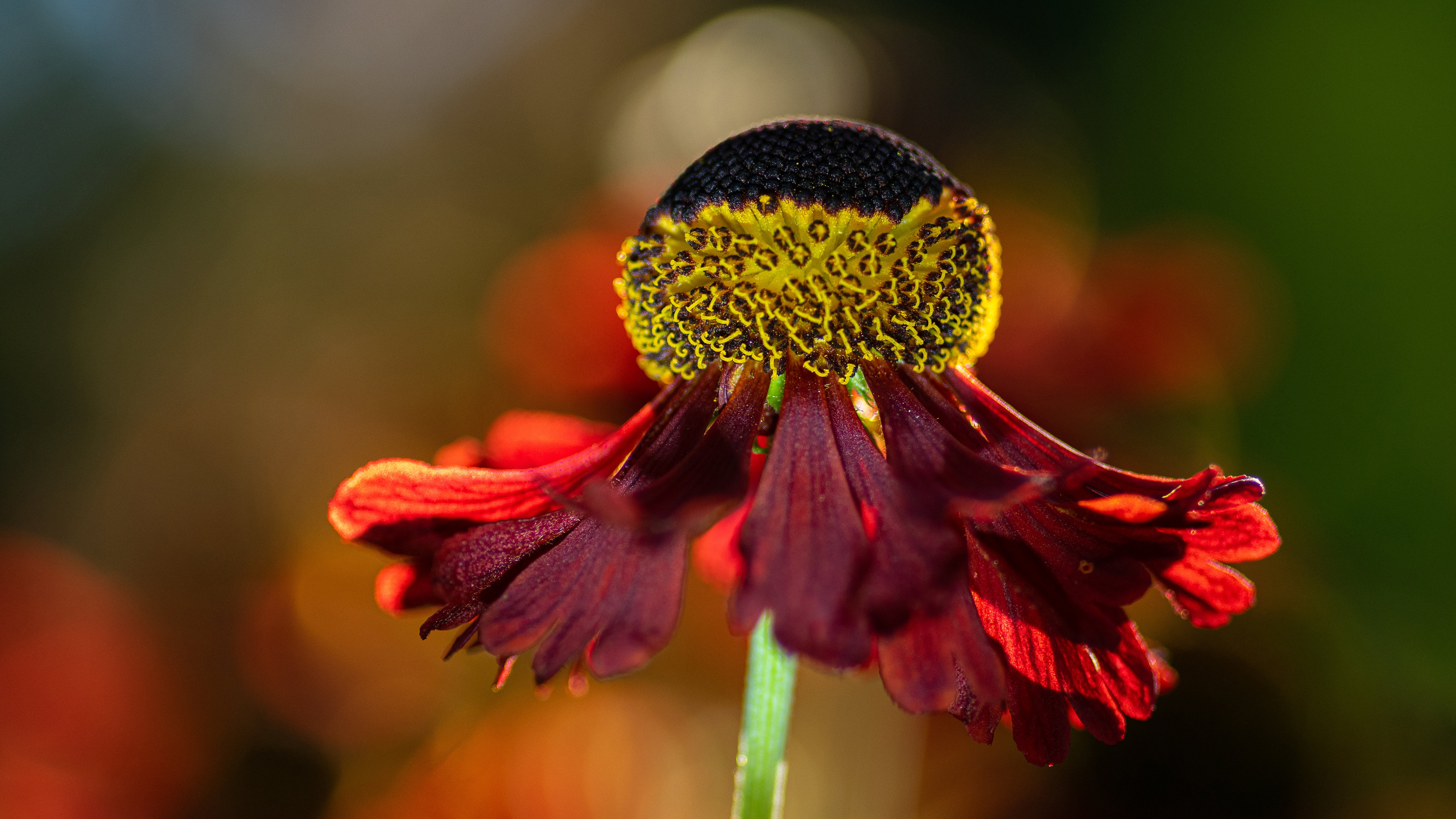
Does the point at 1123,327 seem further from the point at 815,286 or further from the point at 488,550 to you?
the point at 488,550

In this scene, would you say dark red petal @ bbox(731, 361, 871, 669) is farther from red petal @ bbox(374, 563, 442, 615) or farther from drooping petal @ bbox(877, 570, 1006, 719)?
red petal @ bbox(374, 563, 442, 615)

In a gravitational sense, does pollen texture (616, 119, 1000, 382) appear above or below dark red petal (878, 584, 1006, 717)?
above

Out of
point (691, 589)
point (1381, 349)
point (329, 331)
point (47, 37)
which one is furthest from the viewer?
point (47, 37)

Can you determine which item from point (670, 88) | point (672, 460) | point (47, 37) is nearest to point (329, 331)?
point (670, 88)

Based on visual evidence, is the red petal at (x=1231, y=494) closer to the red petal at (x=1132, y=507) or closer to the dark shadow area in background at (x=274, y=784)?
the red petal at (x=1132, y=507)

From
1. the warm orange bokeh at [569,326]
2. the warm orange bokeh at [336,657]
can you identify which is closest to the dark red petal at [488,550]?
the warm orange bokeh at [569,326]

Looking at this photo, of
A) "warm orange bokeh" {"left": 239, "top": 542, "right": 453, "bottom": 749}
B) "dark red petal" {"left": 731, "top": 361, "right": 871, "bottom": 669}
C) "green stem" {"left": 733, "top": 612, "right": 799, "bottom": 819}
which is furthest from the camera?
"warm orange bokeh" {"left": 239, "top": 542, "right": 453, "bottom": 749}

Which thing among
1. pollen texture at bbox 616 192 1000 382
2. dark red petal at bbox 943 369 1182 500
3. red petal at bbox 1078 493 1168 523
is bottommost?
red petal at bbox 1078 493 1168 523

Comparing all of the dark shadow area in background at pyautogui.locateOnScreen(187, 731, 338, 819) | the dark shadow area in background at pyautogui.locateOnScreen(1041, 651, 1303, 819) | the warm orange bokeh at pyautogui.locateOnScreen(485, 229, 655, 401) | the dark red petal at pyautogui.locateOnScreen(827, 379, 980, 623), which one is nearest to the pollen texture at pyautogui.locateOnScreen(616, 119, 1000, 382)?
the dark red petal at pyautogui.locateOnScreen(827, 379, 980, 623)

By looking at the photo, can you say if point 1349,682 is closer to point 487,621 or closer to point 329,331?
point 487,621
